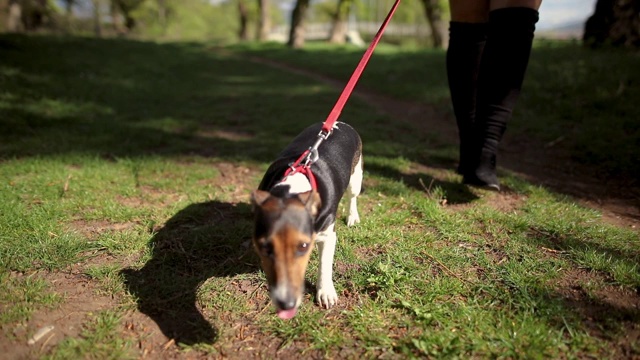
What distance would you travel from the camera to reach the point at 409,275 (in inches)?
116

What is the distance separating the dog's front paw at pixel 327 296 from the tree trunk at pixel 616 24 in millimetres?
10335

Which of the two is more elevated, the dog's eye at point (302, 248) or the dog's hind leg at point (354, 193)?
the dog's eye at point (302, 248)

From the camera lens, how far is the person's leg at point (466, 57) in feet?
12.5

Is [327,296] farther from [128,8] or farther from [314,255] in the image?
[128,8]

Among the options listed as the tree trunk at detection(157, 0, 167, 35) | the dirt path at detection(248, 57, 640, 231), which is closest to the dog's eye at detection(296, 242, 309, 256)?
the dirt path at detection(248, 57, 640, 231)

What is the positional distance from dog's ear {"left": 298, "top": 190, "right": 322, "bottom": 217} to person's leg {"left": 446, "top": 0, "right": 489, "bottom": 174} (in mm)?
2017

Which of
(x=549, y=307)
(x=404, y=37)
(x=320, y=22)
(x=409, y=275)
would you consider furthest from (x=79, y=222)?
(x=320, y=22)

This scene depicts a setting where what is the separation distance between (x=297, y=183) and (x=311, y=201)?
25cm

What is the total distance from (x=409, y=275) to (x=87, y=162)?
4.32 meters

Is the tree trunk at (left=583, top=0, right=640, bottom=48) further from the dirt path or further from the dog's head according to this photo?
the dog's head

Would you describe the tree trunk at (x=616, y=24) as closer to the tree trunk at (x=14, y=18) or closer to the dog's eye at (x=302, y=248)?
the dog's eye at (x=302, y=248)

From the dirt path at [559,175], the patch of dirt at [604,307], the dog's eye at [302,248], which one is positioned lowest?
the patch of dirt at [604,307]

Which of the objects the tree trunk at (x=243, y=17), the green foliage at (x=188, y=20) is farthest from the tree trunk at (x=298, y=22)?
the green foliage at (x=188, y=20)

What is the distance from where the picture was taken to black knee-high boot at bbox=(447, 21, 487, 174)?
388 cm
